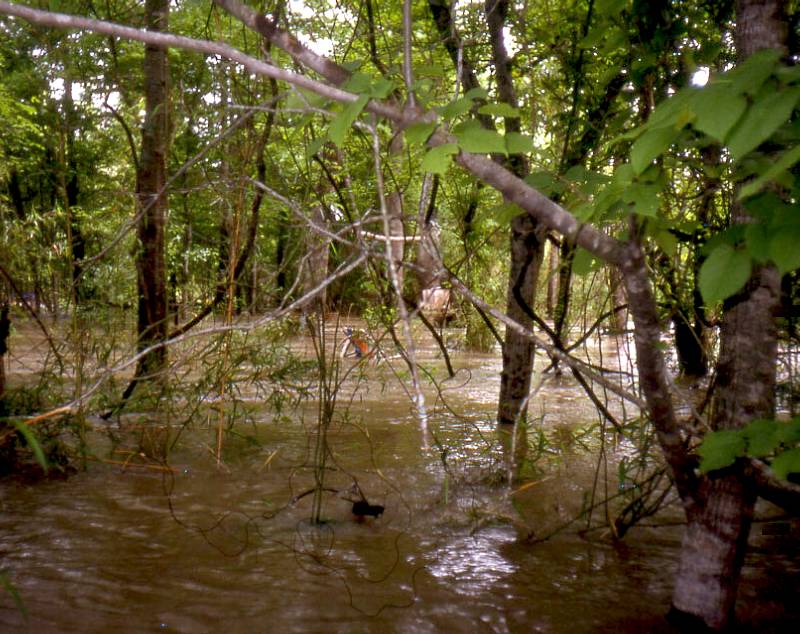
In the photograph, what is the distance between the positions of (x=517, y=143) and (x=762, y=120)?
57 centimetres

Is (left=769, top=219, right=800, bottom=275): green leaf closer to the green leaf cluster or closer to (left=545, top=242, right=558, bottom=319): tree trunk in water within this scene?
the green leaf cluster

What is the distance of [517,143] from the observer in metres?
1.74

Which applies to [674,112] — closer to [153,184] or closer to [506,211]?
[506,211]

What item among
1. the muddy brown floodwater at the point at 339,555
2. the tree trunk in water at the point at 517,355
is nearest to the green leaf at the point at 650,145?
the muddy brown floodwater at the point at 339,555

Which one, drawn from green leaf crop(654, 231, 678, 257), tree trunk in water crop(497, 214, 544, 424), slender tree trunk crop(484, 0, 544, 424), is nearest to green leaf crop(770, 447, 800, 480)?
green leaf crop(654, 231, 678, 257)

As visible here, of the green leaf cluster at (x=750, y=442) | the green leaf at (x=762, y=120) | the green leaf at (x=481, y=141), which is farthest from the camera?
the green leaf cluster at (x=750, y=442)

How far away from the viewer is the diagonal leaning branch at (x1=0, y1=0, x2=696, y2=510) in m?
1.78

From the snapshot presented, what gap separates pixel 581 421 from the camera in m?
5.79

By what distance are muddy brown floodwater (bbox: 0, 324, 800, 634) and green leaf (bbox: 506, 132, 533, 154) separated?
1.40 metres

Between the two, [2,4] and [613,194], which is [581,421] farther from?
[2,4]

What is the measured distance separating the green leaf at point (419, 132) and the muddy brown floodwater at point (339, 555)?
1.42 meters

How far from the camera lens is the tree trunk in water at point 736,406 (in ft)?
6.84

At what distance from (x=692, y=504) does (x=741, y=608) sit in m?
0.72

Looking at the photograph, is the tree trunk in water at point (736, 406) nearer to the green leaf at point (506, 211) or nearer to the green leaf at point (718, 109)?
the green leaf at point (506, 211)
